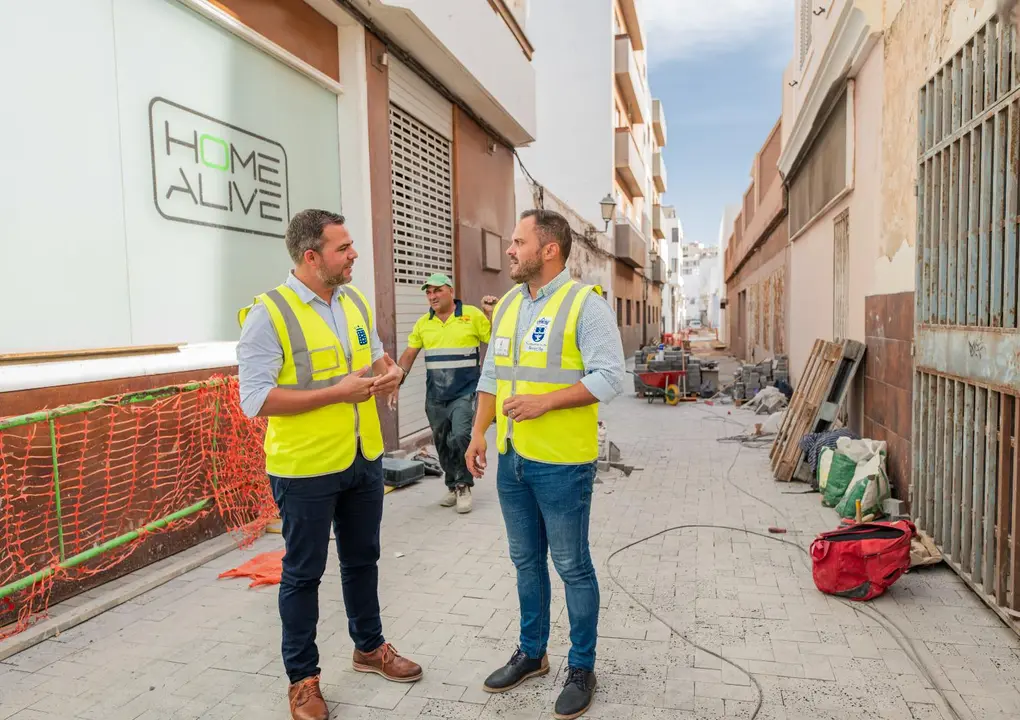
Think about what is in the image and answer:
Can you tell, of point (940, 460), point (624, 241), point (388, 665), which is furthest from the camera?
point (624, 241)

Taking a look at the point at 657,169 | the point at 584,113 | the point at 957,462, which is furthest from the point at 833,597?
the point at 657,169

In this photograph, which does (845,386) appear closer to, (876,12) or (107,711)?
(876,12)

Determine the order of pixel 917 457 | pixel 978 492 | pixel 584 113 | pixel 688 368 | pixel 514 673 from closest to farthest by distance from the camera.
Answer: pixel 514 673 < pixel 978 492 < pixel 917 457 < pixel 688 368 < pixel 584 113

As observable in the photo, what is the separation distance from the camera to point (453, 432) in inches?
234

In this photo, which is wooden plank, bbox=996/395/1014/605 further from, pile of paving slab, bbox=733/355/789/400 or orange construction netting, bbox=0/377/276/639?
pile of paving slab, bbox=733/355/789/400

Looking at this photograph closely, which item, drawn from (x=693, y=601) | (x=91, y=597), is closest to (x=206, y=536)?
(x=91, y=597)

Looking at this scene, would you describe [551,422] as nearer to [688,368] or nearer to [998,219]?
[998,219]

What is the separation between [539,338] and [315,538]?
3.95 feet

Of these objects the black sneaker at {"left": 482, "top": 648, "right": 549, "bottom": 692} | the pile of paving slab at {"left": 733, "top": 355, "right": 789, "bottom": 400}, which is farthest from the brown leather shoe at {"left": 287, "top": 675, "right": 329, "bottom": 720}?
the pile of paving slab at {"left": 733, "top": 355, "right": 789, "bottom": 400}

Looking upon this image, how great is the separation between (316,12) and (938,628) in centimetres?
708

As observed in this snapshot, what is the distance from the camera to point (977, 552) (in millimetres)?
3830

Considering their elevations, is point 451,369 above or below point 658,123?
below

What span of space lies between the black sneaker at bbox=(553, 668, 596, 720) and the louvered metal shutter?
5609 mm

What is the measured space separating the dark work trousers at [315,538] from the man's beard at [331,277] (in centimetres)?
74
